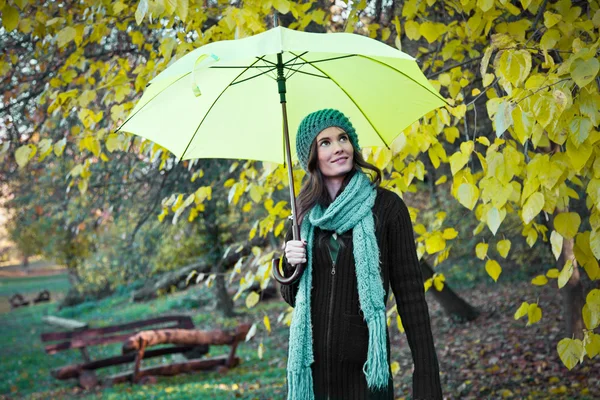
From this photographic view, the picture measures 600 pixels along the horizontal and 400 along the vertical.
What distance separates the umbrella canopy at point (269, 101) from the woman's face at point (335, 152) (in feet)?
1.42

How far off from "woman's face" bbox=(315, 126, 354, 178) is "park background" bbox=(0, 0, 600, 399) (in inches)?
25.5

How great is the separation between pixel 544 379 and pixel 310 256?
4.75 meters

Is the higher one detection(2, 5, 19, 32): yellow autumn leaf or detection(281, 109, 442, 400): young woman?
detection(2, 5, 19, 32): yellow autumn leaf

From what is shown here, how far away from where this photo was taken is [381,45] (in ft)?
8.13

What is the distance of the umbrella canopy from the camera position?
3.03 m

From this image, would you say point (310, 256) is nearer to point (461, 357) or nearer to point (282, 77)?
point (282, 77)

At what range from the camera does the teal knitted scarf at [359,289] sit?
251cm

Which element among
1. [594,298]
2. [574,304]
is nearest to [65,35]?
[594,298]

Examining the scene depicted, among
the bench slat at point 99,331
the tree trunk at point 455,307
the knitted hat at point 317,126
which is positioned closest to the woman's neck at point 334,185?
the knitted hat at point 317,126

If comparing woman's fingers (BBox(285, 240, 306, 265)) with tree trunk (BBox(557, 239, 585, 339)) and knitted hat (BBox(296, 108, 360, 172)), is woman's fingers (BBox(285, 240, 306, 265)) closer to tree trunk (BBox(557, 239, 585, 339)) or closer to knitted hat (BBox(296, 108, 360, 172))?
knitted hat (BBox(296, 108, 360, 172))

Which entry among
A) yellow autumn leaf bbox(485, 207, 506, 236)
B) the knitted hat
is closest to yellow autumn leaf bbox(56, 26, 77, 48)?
the knitted hat

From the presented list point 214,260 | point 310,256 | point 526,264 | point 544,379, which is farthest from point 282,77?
point 214,260

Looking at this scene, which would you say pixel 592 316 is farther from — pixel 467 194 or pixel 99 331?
pixel 99 331

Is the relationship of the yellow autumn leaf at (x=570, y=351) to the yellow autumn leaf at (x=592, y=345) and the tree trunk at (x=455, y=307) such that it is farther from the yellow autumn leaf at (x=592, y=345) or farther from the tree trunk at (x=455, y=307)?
the tree trunk at (x=455, y=307)
